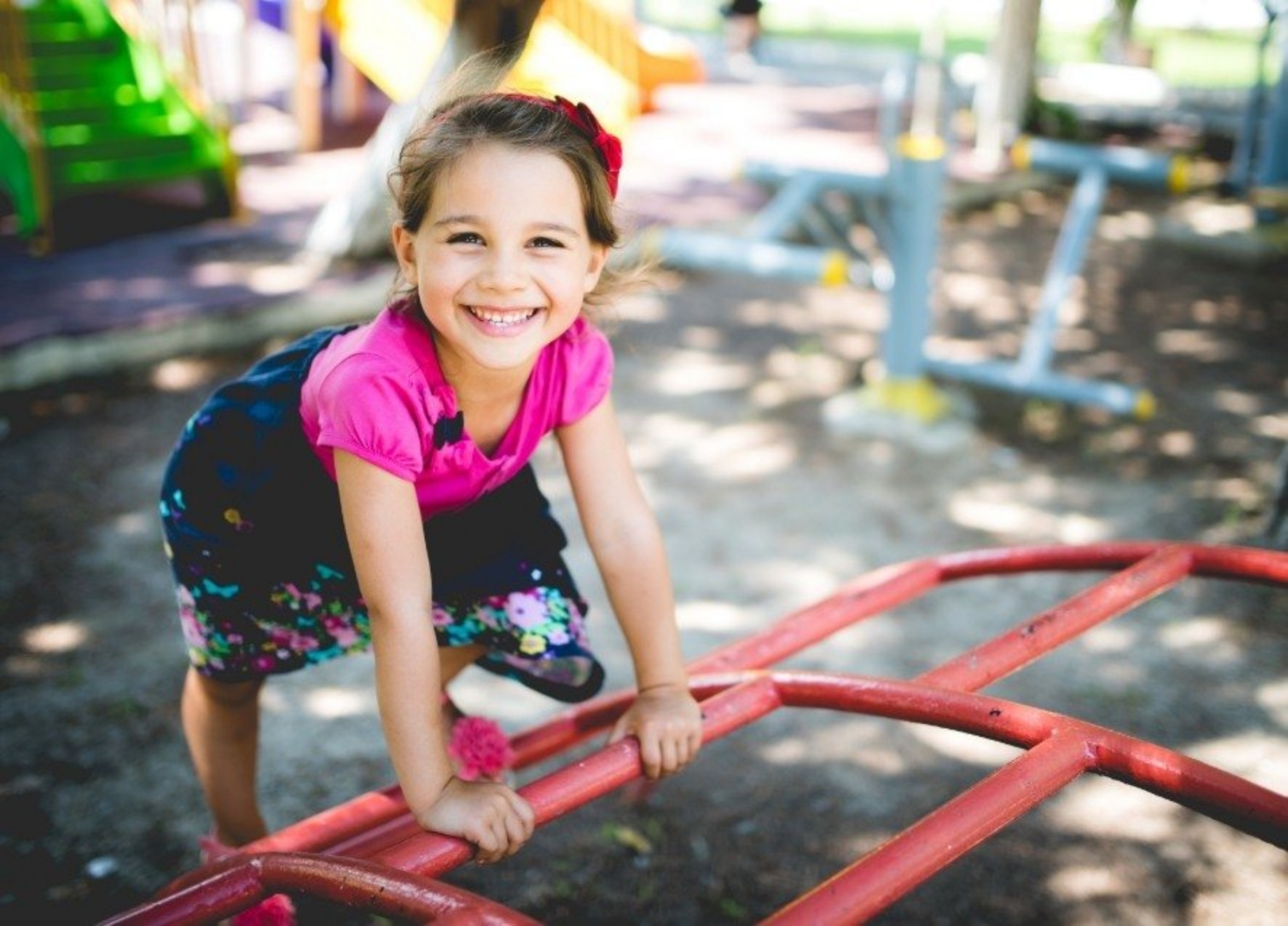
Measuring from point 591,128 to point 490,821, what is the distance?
0.80 m

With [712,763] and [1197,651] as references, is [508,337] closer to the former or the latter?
[712,763]

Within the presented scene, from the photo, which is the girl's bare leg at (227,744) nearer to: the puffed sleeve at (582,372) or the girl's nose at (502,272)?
the puffed sleeve at (582,372)

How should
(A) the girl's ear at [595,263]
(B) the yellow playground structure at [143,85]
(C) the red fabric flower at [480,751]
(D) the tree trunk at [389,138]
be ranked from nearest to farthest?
(A) the girl's ear at [595,263]
(C) the red fabric flower at [480,751]
(D) the tree trunk at [389,138]
(B) the yellow playground structure at [143,85]

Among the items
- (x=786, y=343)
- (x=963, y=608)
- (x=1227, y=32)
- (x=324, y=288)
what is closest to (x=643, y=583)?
(x=963, y=608)

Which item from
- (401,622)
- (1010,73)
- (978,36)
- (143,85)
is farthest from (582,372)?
(978,36)

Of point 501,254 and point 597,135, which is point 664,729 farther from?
point 597,135

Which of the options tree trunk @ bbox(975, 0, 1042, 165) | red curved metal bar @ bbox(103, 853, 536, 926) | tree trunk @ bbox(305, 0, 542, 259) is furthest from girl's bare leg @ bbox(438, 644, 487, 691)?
tree trunk @ bbox(975, 0, 1042, 165)

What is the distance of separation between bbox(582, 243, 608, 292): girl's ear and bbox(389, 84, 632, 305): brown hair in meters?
0.02

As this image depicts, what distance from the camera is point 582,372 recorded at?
1553mm

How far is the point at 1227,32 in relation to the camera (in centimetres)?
1608

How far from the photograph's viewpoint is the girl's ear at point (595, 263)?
4.76ft

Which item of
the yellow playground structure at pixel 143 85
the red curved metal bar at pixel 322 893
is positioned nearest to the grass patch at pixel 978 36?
the yellow playground structure at pixel 143 85

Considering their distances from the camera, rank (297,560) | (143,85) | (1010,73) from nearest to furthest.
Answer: (297,560)
(143,85)
(1010,73)

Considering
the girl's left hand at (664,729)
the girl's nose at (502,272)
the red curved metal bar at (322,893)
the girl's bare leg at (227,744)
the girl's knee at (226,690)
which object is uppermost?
the girl's nose at (502,272)
